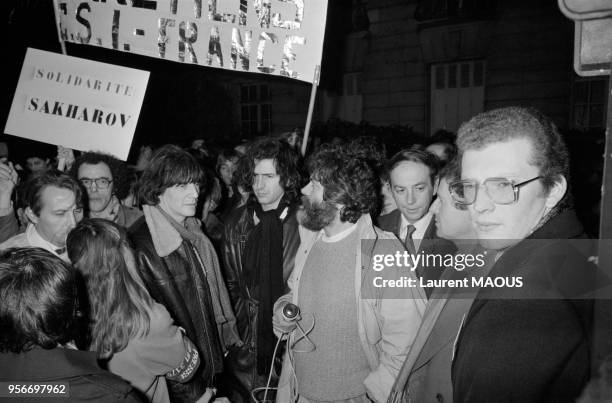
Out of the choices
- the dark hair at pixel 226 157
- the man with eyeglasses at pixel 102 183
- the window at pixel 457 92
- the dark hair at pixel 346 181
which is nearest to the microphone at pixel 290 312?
the dark hair at pixel 346 181

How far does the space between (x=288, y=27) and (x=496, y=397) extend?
119 inches

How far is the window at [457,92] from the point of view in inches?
527

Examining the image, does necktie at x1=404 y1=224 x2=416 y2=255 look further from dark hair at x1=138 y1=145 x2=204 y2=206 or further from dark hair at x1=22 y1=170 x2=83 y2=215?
dark hair at x1=22 y1=170 x2=83 y2=215

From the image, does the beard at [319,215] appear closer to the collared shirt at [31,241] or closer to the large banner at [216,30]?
the large banner at [216,30]

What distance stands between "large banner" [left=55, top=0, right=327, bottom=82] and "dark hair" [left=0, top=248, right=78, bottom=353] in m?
2.48

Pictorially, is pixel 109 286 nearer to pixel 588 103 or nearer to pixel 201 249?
pixel 201 249

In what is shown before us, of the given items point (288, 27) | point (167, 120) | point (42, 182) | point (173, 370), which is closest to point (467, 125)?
point (173, 370)

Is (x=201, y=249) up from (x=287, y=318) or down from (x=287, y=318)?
up

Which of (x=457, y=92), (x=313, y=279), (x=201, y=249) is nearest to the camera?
(x=313, y=279)

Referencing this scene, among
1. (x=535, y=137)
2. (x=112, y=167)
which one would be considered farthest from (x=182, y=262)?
(x=535, y=137)

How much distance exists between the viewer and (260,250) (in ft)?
11.0

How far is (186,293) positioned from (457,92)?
12.7 m

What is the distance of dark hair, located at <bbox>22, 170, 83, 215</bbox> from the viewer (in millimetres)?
2807

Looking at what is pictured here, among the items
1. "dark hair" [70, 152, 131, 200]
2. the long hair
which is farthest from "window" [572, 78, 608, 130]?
the long hair
